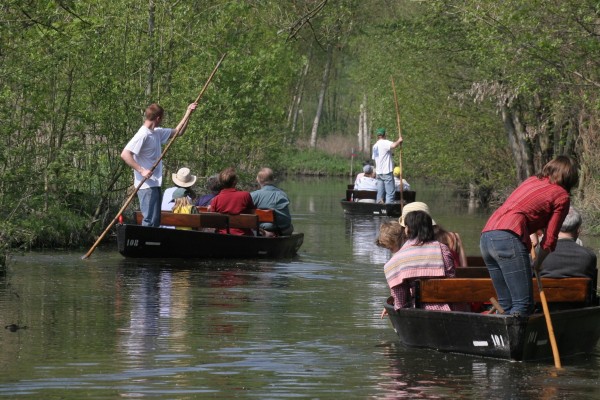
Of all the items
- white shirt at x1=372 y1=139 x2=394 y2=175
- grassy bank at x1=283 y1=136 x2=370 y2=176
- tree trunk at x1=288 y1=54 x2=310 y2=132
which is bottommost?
white shirt at x1=372 y1=139 x2=394 y2=175

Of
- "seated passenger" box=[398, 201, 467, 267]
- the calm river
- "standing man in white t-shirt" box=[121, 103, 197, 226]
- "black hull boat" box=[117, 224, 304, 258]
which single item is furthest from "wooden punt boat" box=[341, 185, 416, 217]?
"seated passenger" box=[398, 201, 467, 267]

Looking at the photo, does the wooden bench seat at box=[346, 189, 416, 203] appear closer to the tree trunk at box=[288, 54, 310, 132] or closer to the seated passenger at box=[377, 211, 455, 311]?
the seated passenger at box=[377, 211, 455, 311]

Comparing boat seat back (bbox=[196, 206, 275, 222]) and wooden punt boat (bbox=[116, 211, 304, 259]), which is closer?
wooden punt boat (bbox=[116, 211, 304, 259])

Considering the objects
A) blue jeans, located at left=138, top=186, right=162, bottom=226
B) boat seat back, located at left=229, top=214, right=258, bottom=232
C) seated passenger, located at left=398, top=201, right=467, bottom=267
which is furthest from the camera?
boat seat back, located at left=229, top=214, right=258, bottom=232

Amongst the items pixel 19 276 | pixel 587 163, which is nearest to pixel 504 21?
pixel 587 163

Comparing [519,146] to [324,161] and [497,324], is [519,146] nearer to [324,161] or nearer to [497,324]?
[497,324]

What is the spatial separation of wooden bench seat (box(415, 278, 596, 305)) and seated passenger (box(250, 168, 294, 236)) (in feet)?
29.1

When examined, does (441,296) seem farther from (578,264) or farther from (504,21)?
(504,21)

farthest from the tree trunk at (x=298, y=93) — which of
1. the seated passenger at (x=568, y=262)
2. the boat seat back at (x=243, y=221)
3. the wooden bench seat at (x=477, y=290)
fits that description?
the wooden bench seat at (x=477, y=290)

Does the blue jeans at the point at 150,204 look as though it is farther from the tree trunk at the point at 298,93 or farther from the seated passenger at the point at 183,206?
the tree trunk at the point at 298,93

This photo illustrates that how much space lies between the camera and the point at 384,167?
32.1 m

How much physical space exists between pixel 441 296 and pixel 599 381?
1.48m

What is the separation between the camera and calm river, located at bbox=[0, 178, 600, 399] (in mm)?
9609

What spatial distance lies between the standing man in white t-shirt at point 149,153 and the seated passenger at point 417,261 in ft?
22.5
